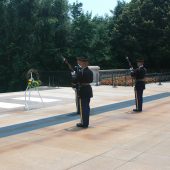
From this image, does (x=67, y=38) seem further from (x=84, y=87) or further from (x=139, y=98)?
(x=84, y=87)

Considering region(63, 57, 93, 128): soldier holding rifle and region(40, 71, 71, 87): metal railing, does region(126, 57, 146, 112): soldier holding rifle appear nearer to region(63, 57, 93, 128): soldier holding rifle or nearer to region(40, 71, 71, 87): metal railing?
region(63, 57, 93, 128): soldier holding rifle

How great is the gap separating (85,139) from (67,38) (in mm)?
28162

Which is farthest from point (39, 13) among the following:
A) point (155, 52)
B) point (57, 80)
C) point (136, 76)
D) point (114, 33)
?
point (136, 76)

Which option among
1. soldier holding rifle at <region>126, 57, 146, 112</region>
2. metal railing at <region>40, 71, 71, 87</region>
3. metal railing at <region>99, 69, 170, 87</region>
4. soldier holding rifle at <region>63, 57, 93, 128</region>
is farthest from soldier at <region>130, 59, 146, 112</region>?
metal railing at <region>40, 71, 71, 87</region>

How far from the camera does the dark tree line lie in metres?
33.2

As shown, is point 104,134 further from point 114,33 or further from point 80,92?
point 114,33

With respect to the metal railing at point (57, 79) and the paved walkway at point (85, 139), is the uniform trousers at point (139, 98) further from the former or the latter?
the metal railing at point (57, 79)

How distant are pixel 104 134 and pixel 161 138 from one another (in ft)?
4.06

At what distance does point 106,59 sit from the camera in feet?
119

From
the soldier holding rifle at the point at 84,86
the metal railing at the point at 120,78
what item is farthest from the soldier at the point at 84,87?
the metal railing at the point at 120,78

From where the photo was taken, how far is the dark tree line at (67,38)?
3319 centimetres

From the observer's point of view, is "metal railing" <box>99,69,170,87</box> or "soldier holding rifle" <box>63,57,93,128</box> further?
"metal railing" <box>99,69,170,87</box>

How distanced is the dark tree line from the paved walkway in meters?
19.8

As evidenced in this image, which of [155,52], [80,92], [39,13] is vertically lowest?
[80,92]
